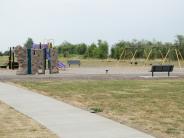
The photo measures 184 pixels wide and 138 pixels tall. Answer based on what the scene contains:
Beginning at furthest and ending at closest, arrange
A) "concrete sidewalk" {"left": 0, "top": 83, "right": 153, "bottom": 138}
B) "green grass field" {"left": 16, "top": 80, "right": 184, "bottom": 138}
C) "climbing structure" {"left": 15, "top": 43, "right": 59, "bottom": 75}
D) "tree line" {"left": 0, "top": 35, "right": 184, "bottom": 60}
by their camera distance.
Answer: "tree line" {"left": 0, "top": 35, "right": 184, "bottom": 60}, "climbing structure" {"left": 15, "top": 43, "right": 59, "bottom": 75}, "green grass field" {"left": 16, "top": 80, "right": 184, "bottom": 138}, "concrete sidewalk" {"left": 0, "top": 83, "right": 153, "bottom": 138}

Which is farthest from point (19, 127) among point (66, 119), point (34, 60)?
point (34, 60)

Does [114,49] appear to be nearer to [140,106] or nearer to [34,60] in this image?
[34,60]

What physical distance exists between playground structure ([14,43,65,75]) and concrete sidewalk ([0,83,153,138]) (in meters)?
19.5

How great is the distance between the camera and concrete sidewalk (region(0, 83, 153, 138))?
9.86 m

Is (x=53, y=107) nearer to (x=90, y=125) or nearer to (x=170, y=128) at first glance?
(x=90, y=125)

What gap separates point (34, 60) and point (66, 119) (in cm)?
2609

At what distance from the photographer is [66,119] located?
1185 cm

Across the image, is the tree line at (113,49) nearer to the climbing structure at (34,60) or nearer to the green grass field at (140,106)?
the climbing structure at (34,60)

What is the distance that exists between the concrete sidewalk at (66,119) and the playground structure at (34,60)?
19529mm

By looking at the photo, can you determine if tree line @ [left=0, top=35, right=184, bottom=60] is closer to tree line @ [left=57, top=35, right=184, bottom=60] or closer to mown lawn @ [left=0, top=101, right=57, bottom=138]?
tree line @ [left=57, top=35, right=184, bottom=60]

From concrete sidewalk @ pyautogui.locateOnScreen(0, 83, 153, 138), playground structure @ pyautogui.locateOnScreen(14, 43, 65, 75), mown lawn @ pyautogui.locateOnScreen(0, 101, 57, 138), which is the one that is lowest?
mown lawn @ pyautogui.locateOnScreen(0, 101, 57, 138)

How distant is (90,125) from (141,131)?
127 centimetres

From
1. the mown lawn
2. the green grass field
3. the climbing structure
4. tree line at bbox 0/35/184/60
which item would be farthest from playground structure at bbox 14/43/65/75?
tree line at bbox 0/35/184/60

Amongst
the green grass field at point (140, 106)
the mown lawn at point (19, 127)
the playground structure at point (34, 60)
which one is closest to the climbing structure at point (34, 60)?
the playground structure at point (34, 60)
